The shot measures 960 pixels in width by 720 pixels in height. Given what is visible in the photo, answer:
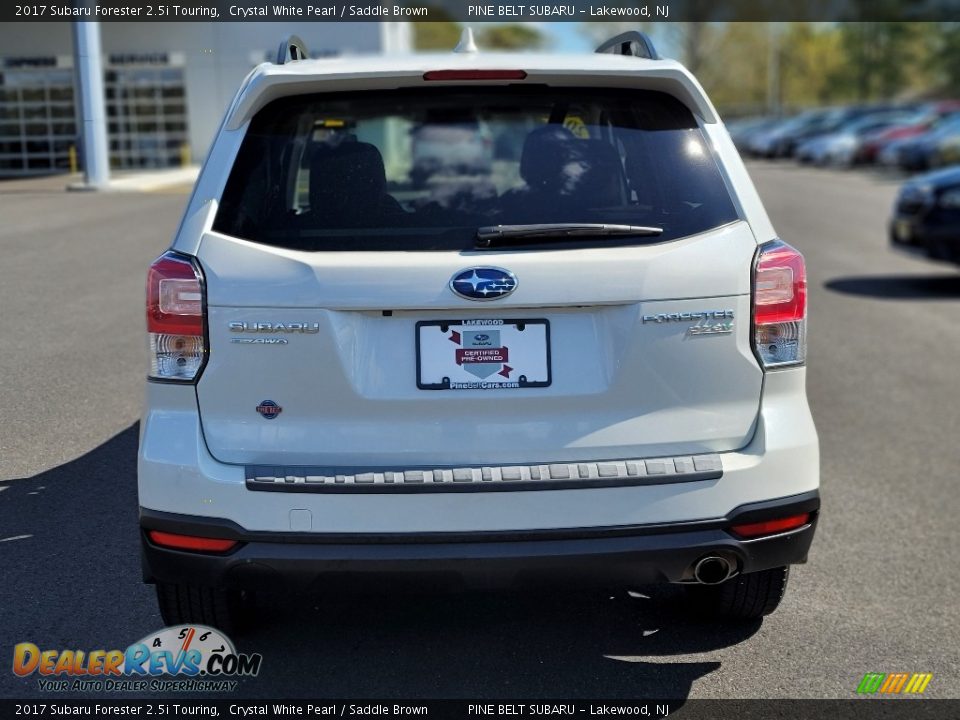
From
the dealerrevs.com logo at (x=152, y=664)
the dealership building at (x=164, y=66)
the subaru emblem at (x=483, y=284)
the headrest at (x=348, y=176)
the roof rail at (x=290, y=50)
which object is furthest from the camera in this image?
the dealership building at (x=164, y=66)

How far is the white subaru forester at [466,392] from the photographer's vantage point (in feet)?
10.7

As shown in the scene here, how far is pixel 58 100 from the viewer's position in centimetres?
936

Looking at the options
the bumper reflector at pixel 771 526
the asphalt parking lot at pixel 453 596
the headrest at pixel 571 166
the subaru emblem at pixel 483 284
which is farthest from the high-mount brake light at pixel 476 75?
the asphalt parking lot at pixel 453 596

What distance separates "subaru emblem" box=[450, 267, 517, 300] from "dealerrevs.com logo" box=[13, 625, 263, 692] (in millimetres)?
1406

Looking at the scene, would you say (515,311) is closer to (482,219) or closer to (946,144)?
(482,219)

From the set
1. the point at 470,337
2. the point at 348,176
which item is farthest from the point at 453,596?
the point at 348,176

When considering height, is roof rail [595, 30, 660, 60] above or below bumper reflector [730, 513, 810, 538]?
above

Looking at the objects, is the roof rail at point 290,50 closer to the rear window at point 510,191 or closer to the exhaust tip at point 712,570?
the rear window at point 510,191

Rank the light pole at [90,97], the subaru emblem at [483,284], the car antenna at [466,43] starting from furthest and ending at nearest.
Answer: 1. the light pole at [90,97]
2. the car antenna at [466,43]
3. the subaru emblem at [483,284]

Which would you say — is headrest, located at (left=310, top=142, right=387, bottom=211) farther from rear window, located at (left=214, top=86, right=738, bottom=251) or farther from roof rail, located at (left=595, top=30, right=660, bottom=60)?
roof rail, located at (left=595, top=30, right=660, bottom=60)

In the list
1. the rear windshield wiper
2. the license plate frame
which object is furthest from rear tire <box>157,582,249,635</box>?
the rear windshield wiper

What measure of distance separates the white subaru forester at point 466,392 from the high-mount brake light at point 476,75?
0.43 feet

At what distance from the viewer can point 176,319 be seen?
333cm

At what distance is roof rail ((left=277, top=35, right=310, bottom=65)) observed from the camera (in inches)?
152
